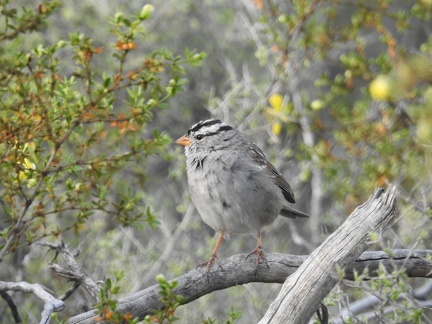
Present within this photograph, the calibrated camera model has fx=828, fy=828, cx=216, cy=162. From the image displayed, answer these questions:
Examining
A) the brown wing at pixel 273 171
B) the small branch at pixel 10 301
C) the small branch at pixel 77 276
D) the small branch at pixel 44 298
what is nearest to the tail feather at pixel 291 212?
the brown wing at pixel 273 171

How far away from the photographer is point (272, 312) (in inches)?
177

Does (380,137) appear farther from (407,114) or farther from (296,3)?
(296,3)

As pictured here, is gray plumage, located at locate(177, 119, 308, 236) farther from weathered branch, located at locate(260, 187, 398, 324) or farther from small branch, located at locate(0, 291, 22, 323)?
small branch, located at locate(0, 291, 22, 323)

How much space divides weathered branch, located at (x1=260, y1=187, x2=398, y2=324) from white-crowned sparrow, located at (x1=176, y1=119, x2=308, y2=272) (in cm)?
135

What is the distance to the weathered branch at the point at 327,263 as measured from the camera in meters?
4.52

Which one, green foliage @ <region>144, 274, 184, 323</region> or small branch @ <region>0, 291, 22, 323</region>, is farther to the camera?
small branch @ <region>0, 291, 22, 323</region>

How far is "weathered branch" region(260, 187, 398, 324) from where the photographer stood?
14.8 ft

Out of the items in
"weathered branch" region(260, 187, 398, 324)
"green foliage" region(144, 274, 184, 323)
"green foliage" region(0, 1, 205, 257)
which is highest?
"green foliage" region(0, 1, 205, 257)

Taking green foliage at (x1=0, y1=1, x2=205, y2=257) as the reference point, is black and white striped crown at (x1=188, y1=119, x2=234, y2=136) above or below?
below

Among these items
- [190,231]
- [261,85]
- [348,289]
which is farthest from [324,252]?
[261,85]

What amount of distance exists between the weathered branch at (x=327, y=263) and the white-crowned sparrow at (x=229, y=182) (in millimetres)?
1345

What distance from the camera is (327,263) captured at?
4609 millimetres

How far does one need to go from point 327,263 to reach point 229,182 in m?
1.61

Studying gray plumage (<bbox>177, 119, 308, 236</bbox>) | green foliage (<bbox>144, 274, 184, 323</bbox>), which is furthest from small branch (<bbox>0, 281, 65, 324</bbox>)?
gray plumage (<bbox>177, 119, 308, 236</bbox>)
